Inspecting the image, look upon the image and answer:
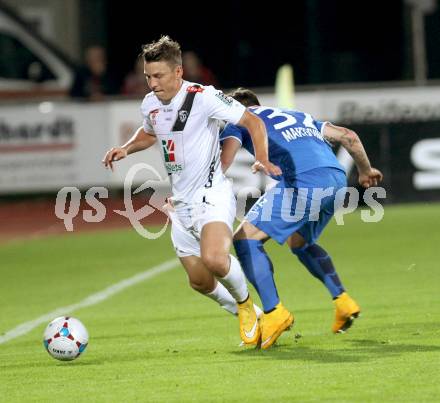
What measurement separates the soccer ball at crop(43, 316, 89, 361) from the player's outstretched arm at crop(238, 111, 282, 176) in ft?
4.86

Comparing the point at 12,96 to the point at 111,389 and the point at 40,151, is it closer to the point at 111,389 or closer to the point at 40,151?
the point at 40,151

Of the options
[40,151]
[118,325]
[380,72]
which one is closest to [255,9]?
[380,72]

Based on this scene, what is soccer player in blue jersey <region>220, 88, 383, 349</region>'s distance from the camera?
8.81m

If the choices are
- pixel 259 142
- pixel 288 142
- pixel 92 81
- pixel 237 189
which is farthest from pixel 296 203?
pixel 92 81

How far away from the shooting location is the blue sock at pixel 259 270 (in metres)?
8.78

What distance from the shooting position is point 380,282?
12.2 metres

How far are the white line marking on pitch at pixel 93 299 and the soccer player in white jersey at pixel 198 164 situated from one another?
1.85 m

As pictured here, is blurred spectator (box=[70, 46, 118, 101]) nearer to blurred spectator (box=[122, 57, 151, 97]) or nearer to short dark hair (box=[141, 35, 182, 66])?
blurred spectator (box=[122, 57, 151, 97])

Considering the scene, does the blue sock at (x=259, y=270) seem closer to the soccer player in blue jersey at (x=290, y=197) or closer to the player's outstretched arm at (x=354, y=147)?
the soccer player in blue jersey at (x=290, y=197)

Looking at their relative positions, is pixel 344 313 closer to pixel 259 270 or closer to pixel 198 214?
pixel 259 270

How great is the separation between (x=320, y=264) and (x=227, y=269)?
3.61 ft

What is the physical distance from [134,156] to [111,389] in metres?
12.5

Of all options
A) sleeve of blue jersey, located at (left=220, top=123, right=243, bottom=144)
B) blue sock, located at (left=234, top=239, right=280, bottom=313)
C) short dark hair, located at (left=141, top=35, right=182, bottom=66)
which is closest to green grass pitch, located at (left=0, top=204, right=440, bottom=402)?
blue sock, located at (left=234, top=239, right=280, bottom=313)

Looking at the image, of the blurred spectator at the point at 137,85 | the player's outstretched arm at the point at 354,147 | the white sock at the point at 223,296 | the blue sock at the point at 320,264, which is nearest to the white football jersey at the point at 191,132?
the white sock at the point at 223,296
